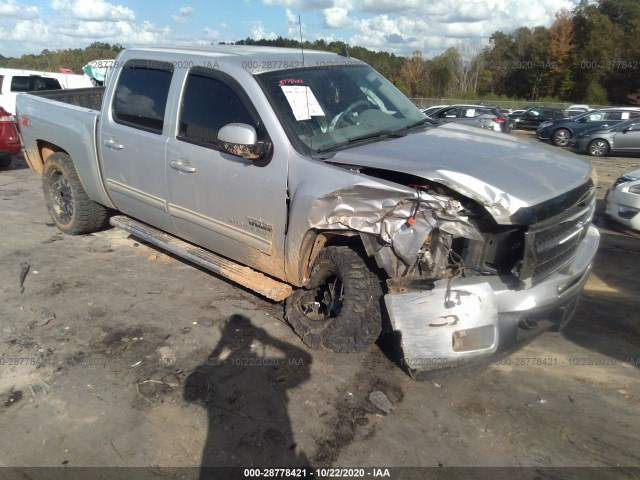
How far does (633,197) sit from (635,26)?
50.8 metres

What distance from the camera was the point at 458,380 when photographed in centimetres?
328

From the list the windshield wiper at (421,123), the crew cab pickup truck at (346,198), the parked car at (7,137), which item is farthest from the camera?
the parked car at (7,137)

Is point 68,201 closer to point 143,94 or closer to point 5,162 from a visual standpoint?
point 143,94

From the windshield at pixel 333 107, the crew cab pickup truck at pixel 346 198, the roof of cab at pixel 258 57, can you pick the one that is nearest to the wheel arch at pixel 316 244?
the crew cab pickup truck at pixel 346 198

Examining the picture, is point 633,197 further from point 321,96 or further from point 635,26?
point 635,26

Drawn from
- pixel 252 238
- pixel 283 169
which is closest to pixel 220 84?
pixel 283 169

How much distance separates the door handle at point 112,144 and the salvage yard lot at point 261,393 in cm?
131

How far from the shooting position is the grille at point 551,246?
2.82 metres

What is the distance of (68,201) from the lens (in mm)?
5797

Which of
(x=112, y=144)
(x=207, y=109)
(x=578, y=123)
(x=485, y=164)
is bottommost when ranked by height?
(x=578, y=123)

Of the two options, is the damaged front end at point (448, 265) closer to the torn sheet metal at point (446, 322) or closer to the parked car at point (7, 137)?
the torn sheet metal at point (446, 322)

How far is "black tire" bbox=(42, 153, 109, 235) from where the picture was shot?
5.45 m

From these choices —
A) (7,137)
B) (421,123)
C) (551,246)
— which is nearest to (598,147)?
(421,123)

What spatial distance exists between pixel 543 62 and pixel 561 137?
1538 inches
